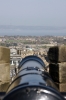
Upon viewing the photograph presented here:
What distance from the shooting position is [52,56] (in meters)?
7.18

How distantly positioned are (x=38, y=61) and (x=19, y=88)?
2741mm

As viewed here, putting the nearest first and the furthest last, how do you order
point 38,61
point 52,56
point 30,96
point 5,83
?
point 30,96
point 38,61
point 5,83
point 52,56

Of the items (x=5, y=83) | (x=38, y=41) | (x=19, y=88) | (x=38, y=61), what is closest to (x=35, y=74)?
(x=19, y=88)

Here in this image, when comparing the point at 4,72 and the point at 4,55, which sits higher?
the point at 4,55

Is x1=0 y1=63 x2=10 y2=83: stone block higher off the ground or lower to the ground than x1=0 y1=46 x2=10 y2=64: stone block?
lower

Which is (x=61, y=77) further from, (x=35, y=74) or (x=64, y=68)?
(x=35, y=74)

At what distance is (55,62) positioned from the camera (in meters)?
6.95

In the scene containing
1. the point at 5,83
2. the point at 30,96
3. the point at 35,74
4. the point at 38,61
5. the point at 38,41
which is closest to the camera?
the point at 30,96

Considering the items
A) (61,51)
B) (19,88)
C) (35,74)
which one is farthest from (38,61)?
(19,88)

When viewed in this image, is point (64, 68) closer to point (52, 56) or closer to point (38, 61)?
A: point (52, 56)

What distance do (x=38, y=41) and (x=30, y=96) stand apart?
9618 centimetres

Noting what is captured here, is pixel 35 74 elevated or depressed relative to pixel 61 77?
elevated

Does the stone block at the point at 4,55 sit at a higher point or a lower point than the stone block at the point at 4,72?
higher

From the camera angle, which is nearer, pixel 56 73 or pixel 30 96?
pixel 30 96
